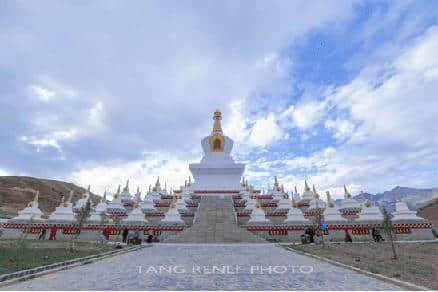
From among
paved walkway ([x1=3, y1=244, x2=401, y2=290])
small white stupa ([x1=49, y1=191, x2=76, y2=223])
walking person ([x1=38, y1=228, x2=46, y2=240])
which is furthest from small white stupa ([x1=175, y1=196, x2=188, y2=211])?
paved walkway ([x1=3, y1=244, x2=401, y2=290])

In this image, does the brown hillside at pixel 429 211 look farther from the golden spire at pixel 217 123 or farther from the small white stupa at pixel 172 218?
the small white stupa at pixel 172 218

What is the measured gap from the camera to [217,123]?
48.2 meters

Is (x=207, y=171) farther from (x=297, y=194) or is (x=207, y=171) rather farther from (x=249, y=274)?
(x=249, y=274)

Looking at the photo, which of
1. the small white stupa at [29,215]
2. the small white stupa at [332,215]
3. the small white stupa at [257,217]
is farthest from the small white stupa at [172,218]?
the small white stupa at [332,215]

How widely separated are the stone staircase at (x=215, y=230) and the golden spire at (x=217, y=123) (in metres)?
20.8

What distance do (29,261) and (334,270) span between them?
384 inches

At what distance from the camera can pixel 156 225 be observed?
23.1 metres

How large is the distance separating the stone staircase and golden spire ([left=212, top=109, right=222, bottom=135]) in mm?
20798

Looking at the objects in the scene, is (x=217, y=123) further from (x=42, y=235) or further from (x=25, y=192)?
(x=25, y=192)

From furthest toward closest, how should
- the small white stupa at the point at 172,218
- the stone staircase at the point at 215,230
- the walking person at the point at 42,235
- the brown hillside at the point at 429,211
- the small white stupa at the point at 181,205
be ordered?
the brown hillside at the point at 429,211
the small white stupa at the point at 181,205
the small white stupa at the point at 172,218
the walking person at the point at 42,235
the stone staircase at the point at 215,230

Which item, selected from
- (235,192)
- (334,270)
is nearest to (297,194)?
(235,192)

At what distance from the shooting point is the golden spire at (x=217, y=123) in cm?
4709

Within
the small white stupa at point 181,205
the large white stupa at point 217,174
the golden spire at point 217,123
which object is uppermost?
the golden spire at point 217,123

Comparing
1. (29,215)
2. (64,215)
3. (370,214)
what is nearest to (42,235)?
(64,215)
